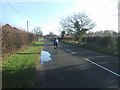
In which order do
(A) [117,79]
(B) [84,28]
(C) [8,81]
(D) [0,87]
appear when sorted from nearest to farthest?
(D) [0,87], (C) [8,81], (A) [117,79], (B) [84,28]

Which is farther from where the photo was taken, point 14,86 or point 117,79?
point 117,79

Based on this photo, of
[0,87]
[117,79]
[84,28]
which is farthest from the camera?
[84,28]

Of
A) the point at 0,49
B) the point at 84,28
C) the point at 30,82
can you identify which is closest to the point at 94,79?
the point at 30,82

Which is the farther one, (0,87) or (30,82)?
(30,82)

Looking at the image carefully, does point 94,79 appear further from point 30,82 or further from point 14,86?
point 14,86

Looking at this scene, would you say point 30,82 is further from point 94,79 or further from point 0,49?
point 0,49

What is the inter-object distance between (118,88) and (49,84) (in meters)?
2.62

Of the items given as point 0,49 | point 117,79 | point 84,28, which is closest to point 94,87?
point 117,79

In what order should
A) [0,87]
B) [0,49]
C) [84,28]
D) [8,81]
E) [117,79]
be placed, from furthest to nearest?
1. [84,28]
2. [0,49]
3. [117,79]
4. [8,81]
5. [0,87]

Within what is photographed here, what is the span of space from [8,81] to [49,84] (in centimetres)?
155

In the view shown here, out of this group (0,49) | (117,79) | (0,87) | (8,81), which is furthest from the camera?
(0,49)

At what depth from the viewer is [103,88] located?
10.1 m

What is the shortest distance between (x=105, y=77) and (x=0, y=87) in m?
5.02

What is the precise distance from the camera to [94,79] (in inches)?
484
